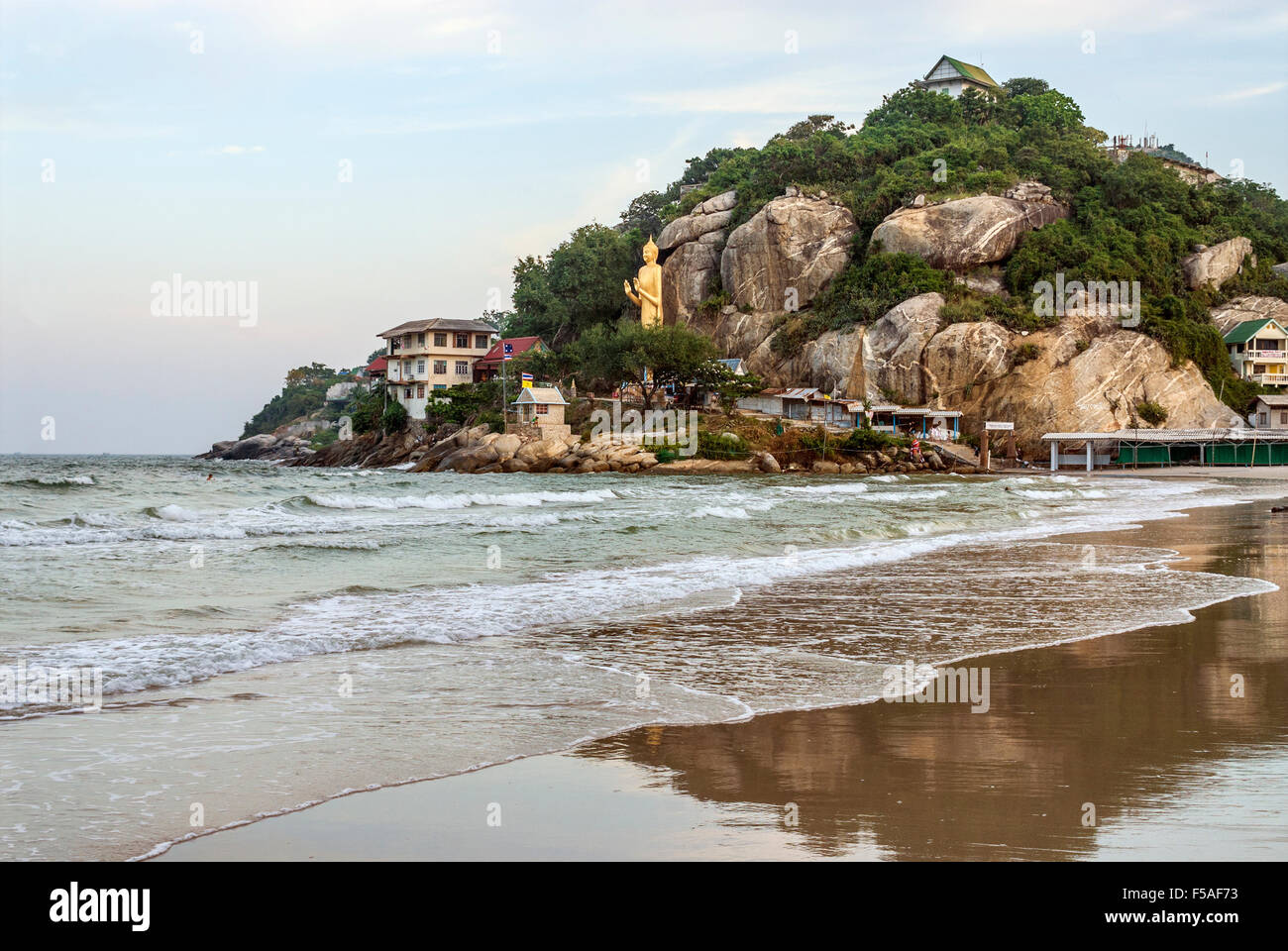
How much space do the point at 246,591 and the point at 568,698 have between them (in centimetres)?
721

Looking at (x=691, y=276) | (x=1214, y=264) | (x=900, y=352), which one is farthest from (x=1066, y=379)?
(x=691, y=276)

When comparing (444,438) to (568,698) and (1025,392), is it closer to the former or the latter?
(1025,392)

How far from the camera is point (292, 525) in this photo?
78.4ft

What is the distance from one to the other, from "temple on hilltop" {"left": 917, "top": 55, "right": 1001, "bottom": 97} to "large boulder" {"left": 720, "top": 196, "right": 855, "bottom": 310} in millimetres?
33313

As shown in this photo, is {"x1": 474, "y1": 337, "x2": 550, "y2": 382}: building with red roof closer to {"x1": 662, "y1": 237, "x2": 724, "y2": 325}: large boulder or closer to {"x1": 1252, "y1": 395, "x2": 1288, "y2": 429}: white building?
{"x1": 662, "y1": 237, "x2": 724, "y2": 325}: large boulder

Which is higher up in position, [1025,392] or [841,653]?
[1025,392]

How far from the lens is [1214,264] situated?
72250 millimetres

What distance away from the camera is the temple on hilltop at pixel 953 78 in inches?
3922

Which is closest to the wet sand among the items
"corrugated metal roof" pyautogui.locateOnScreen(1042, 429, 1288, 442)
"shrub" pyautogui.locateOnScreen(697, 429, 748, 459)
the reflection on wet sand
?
the reflection on wet sand

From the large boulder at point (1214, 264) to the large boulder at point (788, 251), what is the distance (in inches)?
944

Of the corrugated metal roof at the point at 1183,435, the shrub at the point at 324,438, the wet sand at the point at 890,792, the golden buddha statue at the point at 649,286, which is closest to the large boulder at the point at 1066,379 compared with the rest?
the corrugated metal roof at the point at 1183,435

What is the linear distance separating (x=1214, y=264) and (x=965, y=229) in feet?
61.5
